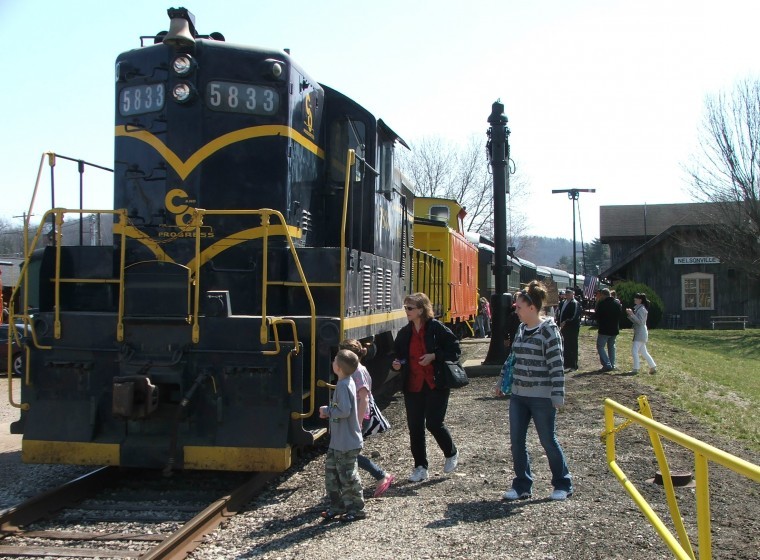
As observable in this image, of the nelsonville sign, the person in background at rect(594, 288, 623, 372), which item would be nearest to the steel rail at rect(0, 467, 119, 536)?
the person in background at rect(594, 288, 623, 372)

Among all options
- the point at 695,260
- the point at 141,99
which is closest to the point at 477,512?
the point at 141,99

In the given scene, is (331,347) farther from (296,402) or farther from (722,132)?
(722,132)

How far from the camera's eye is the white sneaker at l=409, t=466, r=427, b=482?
22.1 feet

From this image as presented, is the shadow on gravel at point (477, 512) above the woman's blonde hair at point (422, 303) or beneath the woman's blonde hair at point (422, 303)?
beneath

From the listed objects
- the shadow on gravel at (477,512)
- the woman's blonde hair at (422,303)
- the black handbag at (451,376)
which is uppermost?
the woman's blonde hair at (422,303)

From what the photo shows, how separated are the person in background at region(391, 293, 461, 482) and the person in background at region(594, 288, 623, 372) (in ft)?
28.0

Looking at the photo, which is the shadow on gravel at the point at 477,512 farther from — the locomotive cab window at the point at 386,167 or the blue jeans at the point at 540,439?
the locomotive cab window at the point at 386,167

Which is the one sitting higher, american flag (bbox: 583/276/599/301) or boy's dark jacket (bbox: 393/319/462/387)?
american flag (bbox: 583/276/599/301)

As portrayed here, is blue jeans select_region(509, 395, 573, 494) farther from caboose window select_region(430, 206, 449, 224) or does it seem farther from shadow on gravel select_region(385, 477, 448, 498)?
caboose window select_region(430, 206, 449, 224)

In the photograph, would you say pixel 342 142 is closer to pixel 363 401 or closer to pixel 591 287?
pixel 363 401

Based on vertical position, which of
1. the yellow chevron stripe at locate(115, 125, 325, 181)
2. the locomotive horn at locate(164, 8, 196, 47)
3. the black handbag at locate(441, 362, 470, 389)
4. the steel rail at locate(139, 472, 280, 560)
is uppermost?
the locomotive horn at locate(164, 8, 196, 47)

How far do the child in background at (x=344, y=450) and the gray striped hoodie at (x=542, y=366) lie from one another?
1363 millimetres

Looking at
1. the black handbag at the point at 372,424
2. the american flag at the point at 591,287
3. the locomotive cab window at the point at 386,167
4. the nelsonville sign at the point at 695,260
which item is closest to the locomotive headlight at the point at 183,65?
the locomotive cab window at the point at 386,167

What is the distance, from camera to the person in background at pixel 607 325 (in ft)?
47.7
